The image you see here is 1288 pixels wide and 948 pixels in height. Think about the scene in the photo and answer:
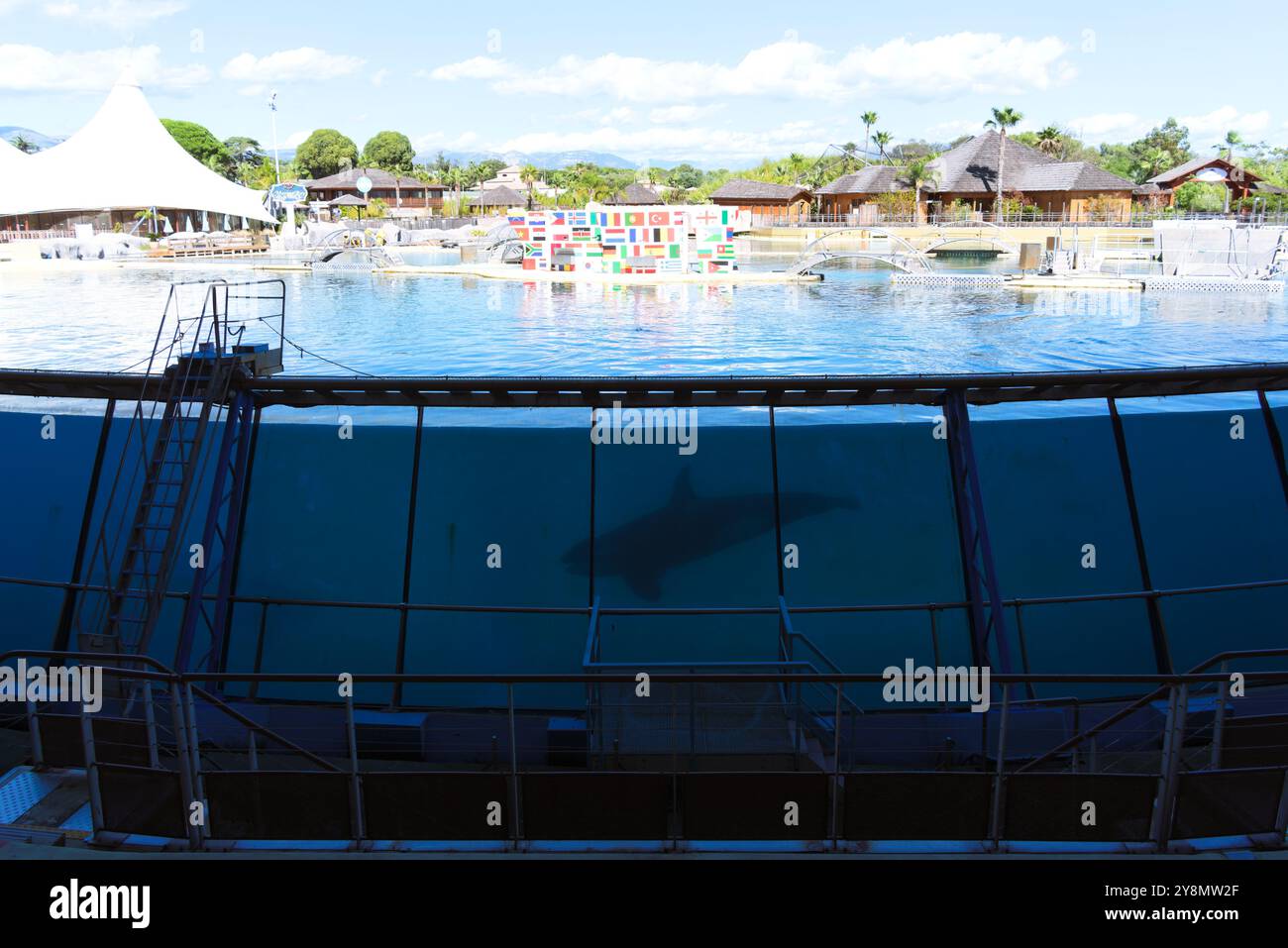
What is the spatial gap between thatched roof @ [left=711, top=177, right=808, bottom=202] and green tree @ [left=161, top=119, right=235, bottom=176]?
223 ft

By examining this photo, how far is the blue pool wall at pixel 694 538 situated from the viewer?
11945mm

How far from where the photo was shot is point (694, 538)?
12.3 meters

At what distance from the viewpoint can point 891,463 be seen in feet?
42.3

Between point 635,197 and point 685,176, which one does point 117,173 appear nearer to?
point 635,197

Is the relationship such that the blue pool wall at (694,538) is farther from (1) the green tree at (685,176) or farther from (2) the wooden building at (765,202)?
A: (1) the green tree at (685,176)

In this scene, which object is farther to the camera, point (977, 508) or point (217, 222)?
point (217, 222)

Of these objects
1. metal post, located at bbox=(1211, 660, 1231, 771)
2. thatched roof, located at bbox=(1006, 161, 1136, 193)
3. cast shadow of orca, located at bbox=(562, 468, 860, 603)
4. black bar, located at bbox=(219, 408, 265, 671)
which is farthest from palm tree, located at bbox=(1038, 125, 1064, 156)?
metal post, located at bbox=(1211, 660, 1231, 771)

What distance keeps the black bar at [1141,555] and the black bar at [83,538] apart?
11.8 m

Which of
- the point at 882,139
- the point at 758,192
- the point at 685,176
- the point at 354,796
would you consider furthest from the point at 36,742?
the point at 685,176
